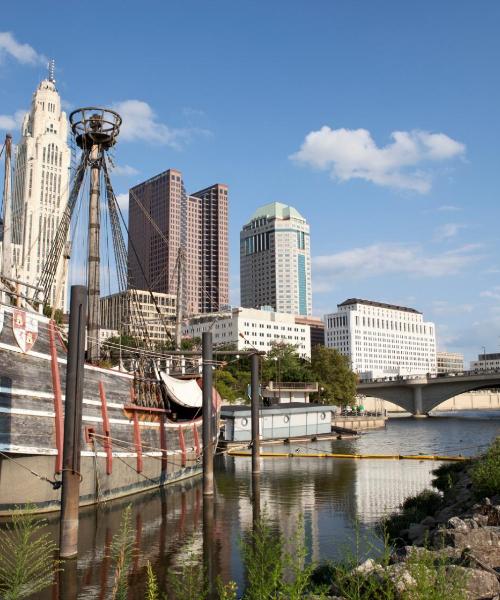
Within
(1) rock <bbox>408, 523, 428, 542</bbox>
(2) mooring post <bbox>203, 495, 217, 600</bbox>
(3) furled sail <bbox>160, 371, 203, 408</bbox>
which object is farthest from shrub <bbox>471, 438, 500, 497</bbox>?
(3) furled sail <bbox>160, 371, 203, 408</bbox>

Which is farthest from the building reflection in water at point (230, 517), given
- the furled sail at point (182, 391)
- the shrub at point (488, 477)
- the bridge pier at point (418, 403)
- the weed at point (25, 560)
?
the bridge pier at point (418, 403)

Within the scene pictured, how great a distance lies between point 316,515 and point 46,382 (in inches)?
447

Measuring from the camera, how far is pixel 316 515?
22.9 meters

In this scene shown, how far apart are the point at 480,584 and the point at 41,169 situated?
181 m

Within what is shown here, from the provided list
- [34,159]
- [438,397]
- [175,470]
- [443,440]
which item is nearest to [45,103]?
[34,159]

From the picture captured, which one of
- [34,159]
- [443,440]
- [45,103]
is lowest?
[443,440]

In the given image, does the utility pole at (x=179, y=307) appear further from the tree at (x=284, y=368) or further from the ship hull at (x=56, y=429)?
the tree at (x=284, y=368)

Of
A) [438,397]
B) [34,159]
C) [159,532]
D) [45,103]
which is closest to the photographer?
[159,532]

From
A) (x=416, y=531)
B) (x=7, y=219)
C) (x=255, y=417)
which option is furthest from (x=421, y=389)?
(x=416, y=531)

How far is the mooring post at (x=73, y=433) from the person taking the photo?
16016 mm

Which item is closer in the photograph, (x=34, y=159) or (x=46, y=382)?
(x=46, y=382)

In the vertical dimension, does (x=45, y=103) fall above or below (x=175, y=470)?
above

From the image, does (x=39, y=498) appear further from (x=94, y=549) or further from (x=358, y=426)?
(x=358, y=426)

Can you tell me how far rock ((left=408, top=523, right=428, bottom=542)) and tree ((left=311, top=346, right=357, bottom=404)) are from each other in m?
78.5
